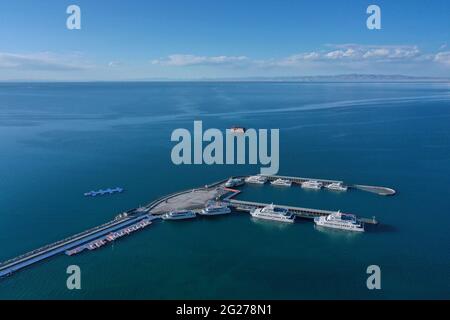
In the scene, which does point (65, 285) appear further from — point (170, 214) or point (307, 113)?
point (307, 113)

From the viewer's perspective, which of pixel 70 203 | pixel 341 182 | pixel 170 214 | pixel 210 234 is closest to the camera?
pixel 210 234

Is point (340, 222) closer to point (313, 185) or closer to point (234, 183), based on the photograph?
point (313, 185)

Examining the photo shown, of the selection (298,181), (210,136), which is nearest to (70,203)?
(298,181)

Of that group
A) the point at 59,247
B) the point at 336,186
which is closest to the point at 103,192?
the point at 59,247

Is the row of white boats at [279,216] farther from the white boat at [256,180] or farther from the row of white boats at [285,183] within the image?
the white boat at [256,180]

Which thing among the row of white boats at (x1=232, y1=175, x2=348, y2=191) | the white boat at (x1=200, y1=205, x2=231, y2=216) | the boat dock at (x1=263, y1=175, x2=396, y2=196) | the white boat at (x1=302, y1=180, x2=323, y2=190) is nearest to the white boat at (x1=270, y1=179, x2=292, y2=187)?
the row of white boats at (x1=232, y1=175, x2=348, y2=191)

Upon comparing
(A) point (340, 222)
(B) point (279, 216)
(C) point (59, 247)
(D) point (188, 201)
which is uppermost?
(D) point (188, 201)
